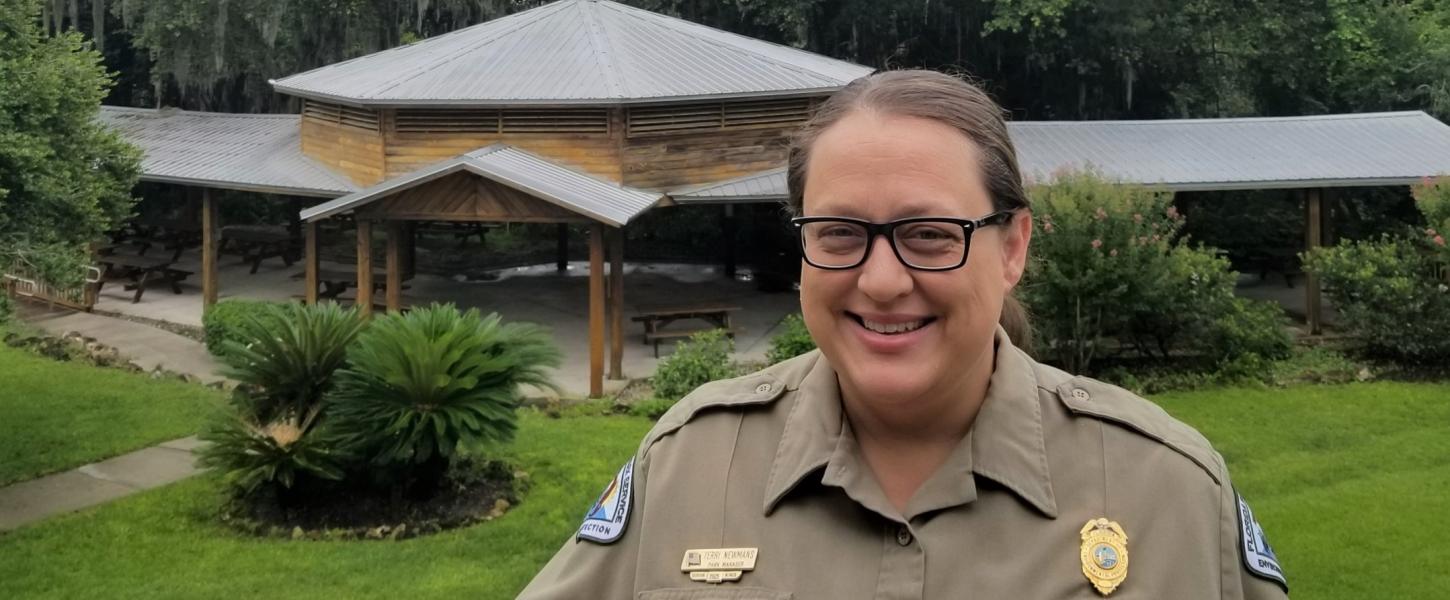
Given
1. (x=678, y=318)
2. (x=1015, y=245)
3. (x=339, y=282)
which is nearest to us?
(x=1015, y=245)

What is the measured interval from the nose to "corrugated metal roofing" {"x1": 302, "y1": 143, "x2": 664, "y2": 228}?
12.7 metres

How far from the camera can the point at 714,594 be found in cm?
202

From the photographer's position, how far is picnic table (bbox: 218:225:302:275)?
78.3 ft

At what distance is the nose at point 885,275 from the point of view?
1.96 metres

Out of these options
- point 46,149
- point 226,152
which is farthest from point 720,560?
point 226,152

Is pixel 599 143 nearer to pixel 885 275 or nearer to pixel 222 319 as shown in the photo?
pixel 222 319

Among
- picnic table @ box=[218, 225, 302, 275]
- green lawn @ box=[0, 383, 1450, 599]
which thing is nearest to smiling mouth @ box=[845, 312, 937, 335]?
green lawn @ box=[0, 383, 1450, 599]

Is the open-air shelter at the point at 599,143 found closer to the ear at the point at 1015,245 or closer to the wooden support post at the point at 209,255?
the wooden support post at the point at 209,255

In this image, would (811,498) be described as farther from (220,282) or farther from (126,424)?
(220,282)

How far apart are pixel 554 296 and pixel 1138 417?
19687 mm

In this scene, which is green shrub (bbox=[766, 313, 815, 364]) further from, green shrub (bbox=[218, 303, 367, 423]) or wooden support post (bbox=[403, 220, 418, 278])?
wooden support post (bbox=[403, 220, 418, 278])

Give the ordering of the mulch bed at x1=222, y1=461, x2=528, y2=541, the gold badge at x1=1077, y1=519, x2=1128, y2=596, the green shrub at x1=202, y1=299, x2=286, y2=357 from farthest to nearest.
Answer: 1. the green shrub at x1=202, y1=299, x2=286, y2=357
2. the mulch bed at x1=222, y1=461, x2=528, y2=541
3. the gold badge at x1=1077, y1=519, x2=1128, y2=596

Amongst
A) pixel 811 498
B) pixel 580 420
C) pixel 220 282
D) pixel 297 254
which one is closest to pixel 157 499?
pixel 580 420

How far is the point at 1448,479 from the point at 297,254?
19198 millimetres
